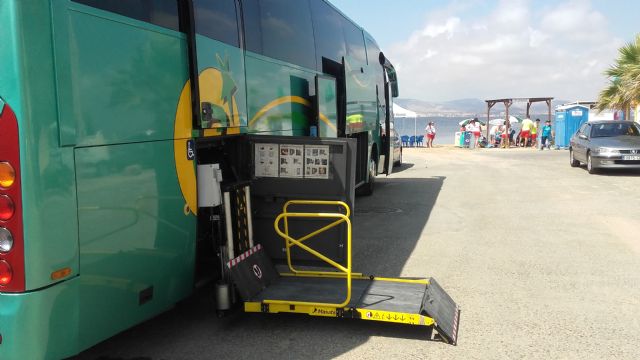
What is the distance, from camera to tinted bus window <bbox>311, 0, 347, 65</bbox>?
8.16 meters

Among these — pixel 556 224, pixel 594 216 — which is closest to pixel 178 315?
pixel 556 224

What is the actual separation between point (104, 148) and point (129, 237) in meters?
0.65

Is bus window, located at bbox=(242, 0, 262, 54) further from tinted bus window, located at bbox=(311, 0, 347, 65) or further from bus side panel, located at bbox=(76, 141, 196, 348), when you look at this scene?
tinted bus window, located at bbox=(311, 0, 347, 65)

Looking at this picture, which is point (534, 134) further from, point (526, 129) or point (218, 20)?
point (218, 20)

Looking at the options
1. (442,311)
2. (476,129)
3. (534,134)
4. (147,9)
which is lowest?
(442,311)

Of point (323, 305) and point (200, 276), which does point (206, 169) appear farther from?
point (323, 305)

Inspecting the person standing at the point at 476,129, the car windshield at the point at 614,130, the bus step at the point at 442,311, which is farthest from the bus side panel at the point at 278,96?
the person standing at the point at 476,129

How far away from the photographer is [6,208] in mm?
2992

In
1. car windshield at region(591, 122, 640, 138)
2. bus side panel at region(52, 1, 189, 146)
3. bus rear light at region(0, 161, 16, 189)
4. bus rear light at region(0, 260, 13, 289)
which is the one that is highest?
bus side panel at region(52, 1, 189, 146)

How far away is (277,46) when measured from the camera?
6355mm

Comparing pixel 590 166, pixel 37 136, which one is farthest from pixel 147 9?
pixel 590 166

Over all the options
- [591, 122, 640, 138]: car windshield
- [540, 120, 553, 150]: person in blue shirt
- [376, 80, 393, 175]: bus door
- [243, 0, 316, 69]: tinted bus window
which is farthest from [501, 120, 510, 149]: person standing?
[243, 0, 316, 69]: tinted bus window

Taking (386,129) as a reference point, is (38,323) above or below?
below

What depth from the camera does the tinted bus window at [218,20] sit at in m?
4.51
